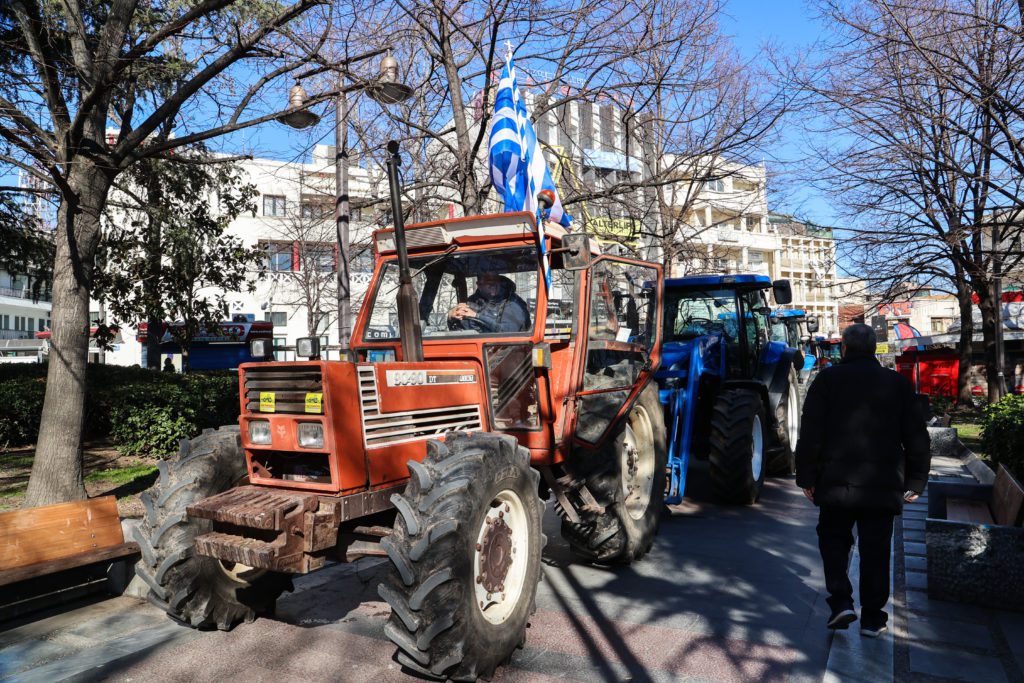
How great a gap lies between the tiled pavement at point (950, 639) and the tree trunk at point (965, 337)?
1369 cm

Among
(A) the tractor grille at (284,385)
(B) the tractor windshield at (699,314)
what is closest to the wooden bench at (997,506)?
(B) the tractor windshield at (699,314)

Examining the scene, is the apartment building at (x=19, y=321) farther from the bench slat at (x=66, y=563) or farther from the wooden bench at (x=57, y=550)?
the bench slat at (x=66, y=563)

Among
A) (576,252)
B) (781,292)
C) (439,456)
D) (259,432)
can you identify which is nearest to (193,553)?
(259,432)

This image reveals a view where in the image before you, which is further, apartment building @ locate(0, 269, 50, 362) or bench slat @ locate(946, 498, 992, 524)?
apartment building @ locate(0, 269, 50, 362)

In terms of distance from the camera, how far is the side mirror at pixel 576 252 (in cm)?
505

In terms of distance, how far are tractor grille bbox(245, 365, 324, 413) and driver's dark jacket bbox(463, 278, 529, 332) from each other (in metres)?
1.48

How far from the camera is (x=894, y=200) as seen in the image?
13312mm

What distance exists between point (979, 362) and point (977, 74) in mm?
19224

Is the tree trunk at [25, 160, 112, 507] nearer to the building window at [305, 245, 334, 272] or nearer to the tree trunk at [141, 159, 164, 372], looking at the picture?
the tree trunk at [141, 159, 164, 372]

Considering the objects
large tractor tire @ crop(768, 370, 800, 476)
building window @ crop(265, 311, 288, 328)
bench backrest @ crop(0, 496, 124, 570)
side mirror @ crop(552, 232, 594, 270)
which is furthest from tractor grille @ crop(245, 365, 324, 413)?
building window @ crop(265, 311, 288, 328)

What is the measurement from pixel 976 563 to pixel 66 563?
Result: 625 cm

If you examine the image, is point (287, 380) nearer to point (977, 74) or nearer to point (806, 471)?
point (806, 471)

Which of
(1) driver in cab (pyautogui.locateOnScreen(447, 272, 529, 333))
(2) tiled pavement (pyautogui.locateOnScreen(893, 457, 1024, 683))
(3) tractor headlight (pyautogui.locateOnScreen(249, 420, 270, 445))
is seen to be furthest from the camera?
(1) driver in cab (pyautogui.locateOnScreen(447, 272, 529, 333))

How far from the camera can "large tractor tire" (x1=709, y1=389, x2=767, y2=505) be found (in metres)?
7.85
